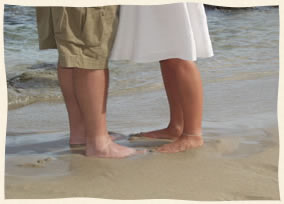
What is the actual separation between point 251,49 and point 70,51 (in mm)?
619

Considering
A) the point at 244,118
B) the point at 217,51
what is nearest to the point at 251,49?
the point at 217,51

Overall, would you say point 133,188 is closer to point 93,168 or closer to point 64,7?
point 93,168

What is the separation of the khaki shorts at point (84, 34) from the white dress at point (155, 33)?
0.03m

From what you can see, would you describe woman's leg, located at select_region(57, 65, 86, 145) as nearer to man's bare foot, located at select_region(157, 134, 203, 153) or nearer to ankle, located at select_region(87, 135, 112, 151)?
ankle, located at select_region(87, 135, 112, 151)

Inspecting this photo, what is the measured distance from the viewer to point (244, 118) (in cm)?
185

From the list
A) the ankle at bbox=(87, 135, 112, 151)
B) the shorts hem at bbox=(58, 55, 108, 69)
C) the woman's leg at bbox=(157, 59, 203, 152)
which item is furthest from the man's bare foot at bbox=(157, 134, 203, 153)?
the shorts hem at bbox=(58, 55, 108, 69)

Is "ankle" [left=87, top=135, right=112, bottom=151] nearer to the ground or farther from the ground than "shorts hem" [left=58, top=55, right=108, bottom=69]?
nearer to the ground

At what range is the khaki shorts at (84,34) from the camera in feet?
5.20

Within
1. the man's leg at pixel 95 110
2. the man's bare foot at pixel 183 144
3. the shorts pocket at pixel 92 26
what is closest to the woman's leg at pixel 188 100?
the man's bare foot at pixel 183 144

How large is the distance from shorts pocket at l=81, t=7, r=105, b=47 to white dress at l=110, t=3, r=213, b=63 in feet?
0.17

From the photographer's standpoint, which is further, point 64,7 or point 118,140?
point 118,140

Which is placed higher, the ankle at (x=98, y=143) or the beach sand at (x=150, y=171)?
the ankle at (x=98, y=143)

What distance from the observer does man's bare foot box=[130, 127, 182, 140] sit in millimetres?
1780

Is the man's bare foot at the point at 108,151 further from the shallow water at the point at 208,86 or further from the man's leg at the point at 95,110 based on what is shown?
the shallow water at the point at 208,86
